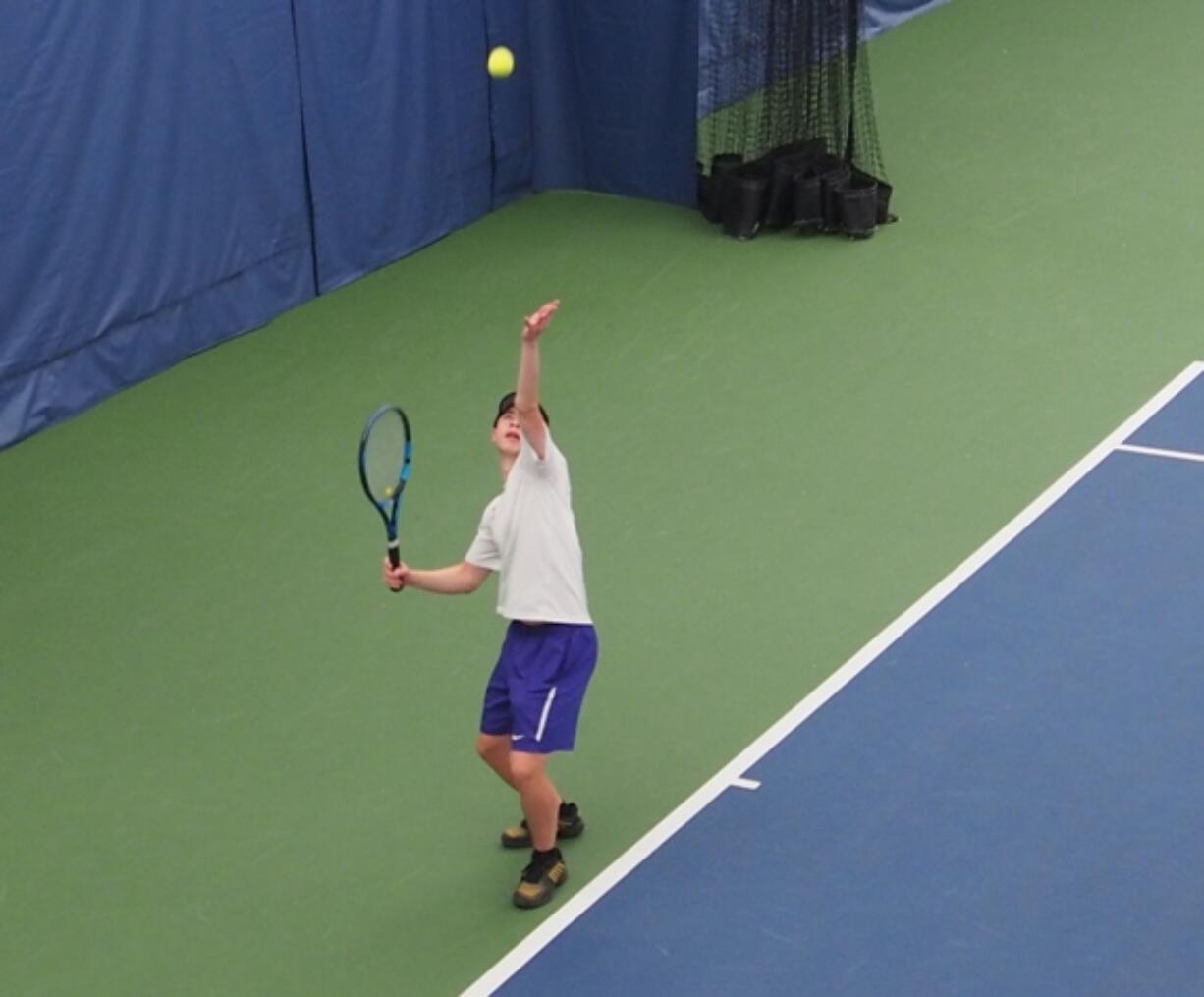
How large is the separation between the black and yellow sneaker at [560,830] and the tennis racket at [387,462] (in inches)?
47.4

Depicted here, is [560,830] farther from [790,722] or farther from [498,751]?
[790,722]

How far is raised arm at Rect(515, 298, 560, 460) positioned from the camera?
6.49 meters

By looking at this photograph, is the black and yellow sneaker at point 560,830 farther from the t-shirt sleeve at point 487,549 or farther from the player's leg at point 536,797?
the t-shirt sleeve at point 487,549

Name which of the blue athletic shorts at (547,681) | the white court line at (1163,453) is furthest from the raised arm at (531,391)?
the white court line at (1163,453)

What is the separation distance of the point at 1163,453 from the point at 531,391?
4.24m

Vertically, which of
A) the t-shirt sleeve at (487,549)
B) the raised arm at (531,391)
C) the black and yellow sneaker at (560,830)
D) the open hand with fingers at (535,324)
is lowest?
the black and yellow sneaker at (560,830)

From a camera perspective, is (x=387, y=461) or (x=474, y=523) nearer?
(x=387, y=461)

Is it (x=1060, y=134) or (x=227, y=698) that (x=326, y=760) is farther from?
(x=1060, y=134)

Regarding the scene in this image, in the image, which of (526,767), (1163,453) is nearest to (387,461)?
(526,767)

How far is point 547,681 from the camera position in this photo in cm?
692

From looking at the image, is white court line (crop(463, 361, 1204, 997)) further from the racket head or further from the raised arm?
the raised arm

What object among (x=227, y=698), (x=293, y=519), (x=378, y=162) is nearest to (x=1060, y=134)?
(x=378, y=162)

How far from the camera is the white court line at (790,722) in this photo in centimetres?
693

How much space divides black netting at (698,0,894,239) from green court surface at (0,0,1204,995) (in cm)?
24
